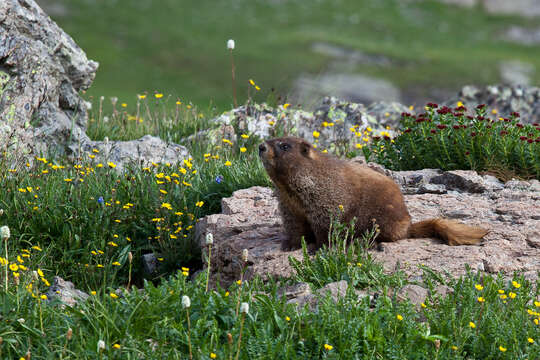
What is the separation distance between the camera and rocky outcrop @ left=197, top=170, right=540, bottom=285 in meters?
5.35

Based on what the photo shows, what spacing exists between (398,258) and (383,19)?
32346 mm

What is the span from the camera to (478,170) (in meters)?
7.48

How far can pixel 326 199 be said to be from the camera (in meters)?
5.59

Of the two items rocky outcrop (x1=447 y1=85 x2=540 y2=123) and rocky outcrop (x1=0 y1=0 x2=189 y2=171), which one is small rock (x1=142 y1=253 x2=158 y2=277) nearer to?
rocky outcrop (x1=0 y1=0 x2=189 y2=171)

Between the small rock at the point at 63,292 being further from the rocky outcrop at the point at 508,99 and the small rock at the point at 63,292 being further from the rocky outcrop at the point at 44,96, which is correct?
the rocky outcrop at the point at 508,99

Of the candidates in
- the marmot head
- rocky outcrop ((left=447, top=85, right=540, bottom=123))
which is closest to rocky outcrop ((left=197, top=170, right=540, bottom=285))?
the marmot head

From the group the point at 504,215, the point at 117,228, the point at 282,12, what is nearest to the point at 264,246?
the point at 117,228

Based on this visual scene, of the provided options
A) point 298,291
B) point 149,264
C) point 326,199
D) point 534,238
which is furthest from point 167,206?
point 534,238

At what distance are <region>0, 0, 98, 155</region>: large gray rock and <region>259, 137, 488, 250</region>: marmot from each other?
315 centimetres

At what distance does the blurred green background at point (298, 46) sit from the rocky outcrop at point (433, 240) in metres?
14.1

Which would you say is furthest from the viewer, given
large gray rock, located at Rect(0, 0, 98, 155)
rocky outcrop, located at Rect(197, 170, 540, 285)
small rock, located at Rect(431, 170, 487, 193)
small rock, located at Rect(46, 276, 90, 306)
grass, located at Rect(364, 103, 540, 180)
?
large gray rock, located at Rect(0, 0, 98, 155)

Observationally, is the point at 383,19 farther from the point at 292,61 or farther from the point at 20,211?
the point at 20,211

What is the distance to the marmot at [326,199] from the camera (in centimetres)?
560

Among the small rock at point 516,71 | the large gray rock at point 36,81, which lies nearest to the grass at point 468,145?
the large gray rock at point 36,81
